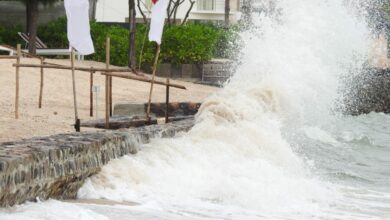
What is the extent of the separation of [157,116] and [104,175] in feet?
25.9

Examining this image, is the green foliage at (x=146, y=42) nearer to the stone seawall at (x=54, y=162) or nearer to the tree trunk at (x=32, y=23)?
Result: the tree trunk at (x=32, y=23)

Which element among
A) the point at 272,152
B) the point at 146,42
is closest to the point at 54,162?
the point at 272,152

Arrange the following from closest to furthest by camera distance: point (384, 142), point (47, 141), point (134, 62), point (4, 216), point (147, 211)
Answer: point (4, 216), point (147, 211), point (47, 141), point (384, 142), point (134, 62)

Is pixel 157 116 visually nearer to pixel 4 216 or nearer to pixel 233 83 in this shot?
pixel 233 83

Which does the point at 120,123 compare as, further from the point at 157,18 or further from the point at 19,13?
the point at 19,13

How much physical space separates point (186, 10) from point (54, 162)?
46430 millimetres

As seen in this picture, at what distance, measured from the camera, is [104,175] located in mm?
11102

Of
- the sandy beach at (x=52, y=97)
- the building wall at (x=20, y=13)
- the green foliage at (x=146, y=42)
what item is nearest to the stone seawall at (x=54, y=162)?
the sandy beach at (x=52, y=97)

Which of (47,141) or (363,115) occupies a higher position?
(47,141)

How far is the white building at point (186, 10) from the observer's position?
5056 centimetres

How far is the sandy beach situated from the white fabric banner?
48.6 inches

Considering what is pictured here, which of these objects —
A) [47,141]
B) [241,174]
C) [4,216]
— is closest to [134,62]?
[241,174]

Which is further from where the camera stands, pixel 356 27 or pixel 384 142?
pixel 356 27

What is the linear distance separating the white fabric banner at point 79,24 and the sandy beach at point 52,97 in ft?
4.05
